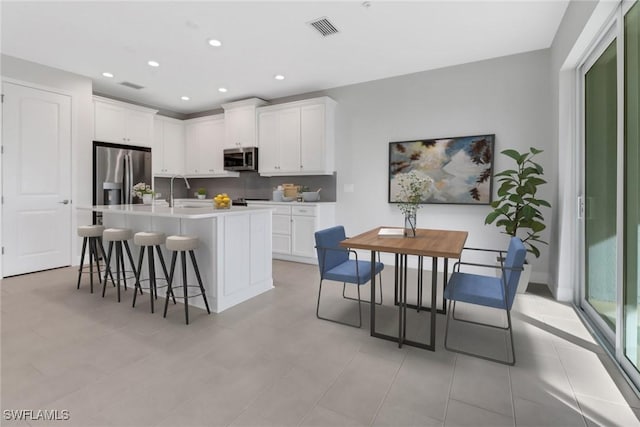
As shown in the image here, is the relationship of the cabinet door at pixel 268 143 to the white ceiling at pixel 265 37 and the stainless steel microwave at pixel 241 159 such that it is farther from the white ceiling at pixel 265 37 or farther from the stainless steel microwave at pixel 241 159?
the white ceiling at pixel 265 37

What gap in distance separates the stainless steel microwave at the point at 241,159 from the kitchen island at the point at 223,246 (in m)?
2.42

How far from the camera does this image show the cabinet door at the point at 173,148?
6.50 m

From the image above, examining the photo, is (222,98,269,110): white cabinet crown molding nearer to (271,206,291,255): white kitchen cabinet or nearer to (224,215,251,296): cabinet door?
(271,206,291,255): white kitchen cabinet

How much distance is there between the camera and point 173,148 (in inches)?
263

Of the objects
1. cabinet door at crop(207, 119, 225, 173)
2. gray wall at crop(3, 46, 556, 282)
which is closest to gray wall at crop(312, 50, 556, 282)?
gray wall at crop(3, 46, 556, 282)

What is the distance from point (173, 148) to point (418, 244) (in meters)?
5.91

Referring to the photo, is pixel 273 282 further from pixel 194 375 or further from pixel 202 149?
pixel 202 149

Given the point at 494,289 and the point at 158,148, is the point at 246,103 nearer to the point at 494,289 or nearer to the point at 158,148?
the point at 158,148

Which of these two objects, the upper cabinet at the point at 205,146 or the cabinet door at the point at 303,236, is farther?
the upper cabinet at the point at 205,146

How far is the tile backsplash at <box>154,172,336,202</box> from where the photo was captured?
5523 mm

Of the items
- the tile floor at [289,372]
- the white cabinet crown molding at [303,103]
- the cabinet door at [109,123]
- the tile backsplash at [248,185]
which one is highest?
the white cabinet crown molding at [303,103]

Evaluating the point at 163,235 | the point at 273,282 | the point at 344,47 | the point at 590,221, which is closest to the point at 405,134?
the point at 344,47

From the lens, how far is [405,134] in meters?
4.74

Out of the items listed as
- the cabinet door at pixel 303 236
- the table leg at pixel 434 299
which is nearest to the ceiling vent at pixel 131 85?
the cabinet door at pixel 303 236
